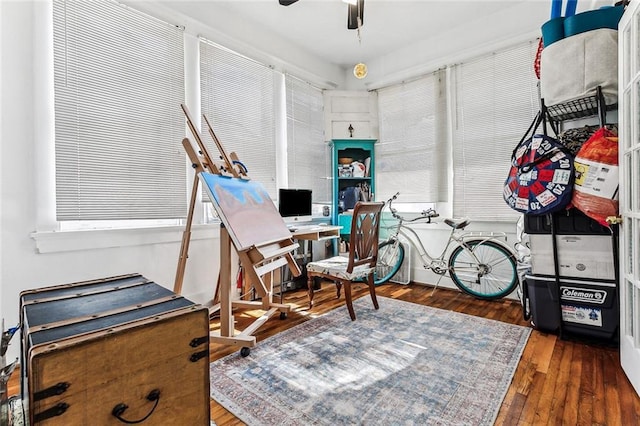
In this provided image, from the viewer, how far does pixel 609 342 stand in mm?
1965

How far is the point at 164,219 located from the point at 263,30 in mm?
2294

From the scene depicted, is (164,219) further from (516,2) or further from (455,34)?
(516,2)

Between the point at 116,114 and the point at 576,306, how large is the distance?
3544 mm

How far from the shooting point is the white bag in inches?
75.5

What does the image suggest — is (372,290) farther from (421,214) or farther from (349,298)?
(421,214)

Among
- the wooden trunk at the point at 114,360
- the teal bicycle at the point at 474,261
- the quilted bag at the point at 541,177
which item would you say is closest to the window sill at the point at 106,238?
the wooden trunk at the point at 114,360

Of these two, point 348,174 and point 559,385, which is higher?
point 348,174

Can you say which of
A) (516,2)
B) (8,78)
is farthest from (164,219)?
(516,2)

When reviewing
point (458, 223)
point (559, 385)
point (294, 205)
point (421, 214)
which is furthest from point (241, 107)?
point (559, 385)

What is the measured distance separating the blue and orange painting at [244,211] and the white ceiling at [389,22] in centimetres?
168

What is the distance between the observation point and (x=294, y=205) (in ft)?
11.0

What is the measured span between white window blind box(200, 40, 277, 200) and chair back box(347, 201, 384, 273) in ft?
4.31

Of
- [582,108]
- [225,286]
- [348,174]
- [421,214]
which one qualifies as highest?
[582,108]

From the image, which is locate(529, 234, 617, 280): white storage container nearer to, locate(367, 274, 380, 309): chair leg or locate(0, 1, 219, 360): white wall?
locate(367, 274, 380, 309): chair leg
